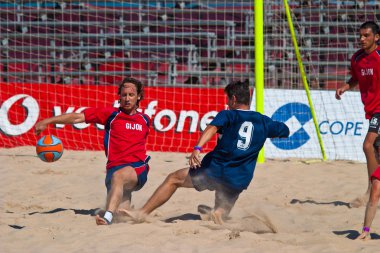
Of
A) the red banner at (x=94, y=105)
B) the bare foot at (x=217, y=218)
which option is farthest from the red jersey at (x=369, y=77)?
the red banner at (x=94, y=105)

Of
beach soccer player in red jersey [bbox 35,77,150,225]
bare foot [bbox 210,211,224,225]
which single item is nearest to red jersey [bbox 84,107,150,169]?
beach soccer player in red jersey [bbox 35,77,150,225]

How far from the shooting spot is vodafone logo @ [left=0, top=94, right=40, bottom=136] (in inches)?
445

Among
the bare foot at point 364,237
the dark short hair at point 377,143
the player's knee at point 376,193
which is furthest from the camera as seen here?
the dark short hair at point 377,143

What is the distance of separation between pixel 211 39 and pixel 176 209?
8272 millimetres

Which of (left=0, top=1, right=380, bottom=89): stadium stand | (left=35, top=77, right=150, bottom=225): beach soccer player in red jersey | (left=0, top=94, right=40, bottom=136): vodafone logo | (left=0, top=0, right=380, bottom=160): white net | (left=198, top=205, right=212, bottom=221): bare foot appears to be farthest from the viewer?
(left=0, top=1, right=380, bottom=89): stadium stand

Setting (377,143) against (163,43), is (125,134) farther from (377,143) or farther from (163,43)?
(163,43)

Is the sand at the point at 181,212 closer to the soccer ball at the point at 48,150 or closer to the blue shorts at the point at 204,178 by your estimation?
the blue shorts at the point at 204,178

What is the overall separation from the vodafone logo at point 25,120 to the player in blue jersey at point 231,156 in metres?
6.30

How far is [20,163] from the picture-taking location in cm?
932

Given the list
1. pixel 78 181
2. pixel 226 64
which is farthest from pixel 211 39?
pixel 78 181

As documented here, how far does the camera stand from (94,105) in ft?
37.1

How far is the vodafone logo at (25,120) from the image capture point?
1130 cm

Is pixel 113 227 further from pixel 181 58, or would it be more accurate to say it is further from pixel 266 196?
pixel 181 58

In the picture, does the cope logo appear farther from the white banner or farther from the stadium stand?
the stadium stand
